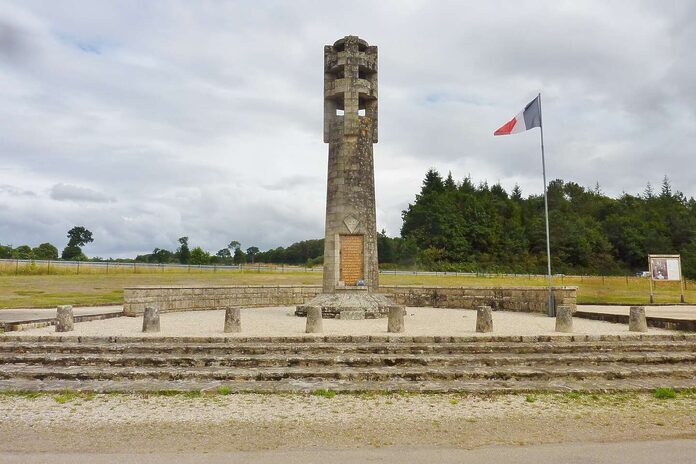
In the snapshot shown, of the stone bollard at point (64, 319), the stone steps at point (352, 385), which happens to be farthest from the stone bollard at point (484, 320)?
the stone bollard at point (64, 319)

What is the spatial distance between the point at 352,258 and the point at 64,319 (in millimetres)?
9354

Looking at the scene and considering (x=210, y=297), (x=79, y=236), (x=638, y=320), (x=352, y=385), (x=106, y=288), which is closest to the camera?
(x=352, y=385)

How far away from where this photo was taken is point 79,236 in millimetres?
94938

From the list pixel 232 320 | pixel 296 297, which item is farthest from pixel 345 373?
pixel 296 297

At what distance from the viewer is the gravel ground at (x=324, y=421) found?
255 inches

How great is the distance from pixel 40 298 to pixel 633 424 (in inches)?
1002

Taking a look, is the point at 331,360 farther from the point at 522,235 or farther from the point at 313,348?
the point at 522,235

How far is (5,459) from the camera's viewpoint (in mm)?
5801

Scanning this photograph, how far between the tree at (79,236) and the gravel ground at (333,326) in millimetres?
86488

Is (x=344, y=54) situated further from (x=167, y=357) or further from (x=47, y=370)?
(x=47, y=370)

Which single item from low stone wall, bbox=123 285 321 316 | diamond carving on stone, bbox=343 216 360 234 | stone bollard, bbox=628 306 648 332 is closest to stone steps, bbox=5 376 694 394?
stone bollard, bbox=628 306 648 332

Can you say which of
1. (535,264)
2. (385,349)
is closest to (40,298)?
(385,349)

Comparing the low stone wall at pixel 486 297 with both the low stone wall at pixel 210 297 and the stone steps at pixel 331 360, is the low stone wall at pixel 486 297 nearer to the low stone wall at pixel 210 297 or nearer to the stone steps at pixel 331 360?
the low stone wall at pixel 210 297

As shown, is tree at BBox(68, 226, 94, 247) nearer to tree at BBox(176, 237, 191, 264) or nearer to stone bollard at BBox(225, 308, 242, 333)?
tree at BBox(176, 237, 191, 264)
